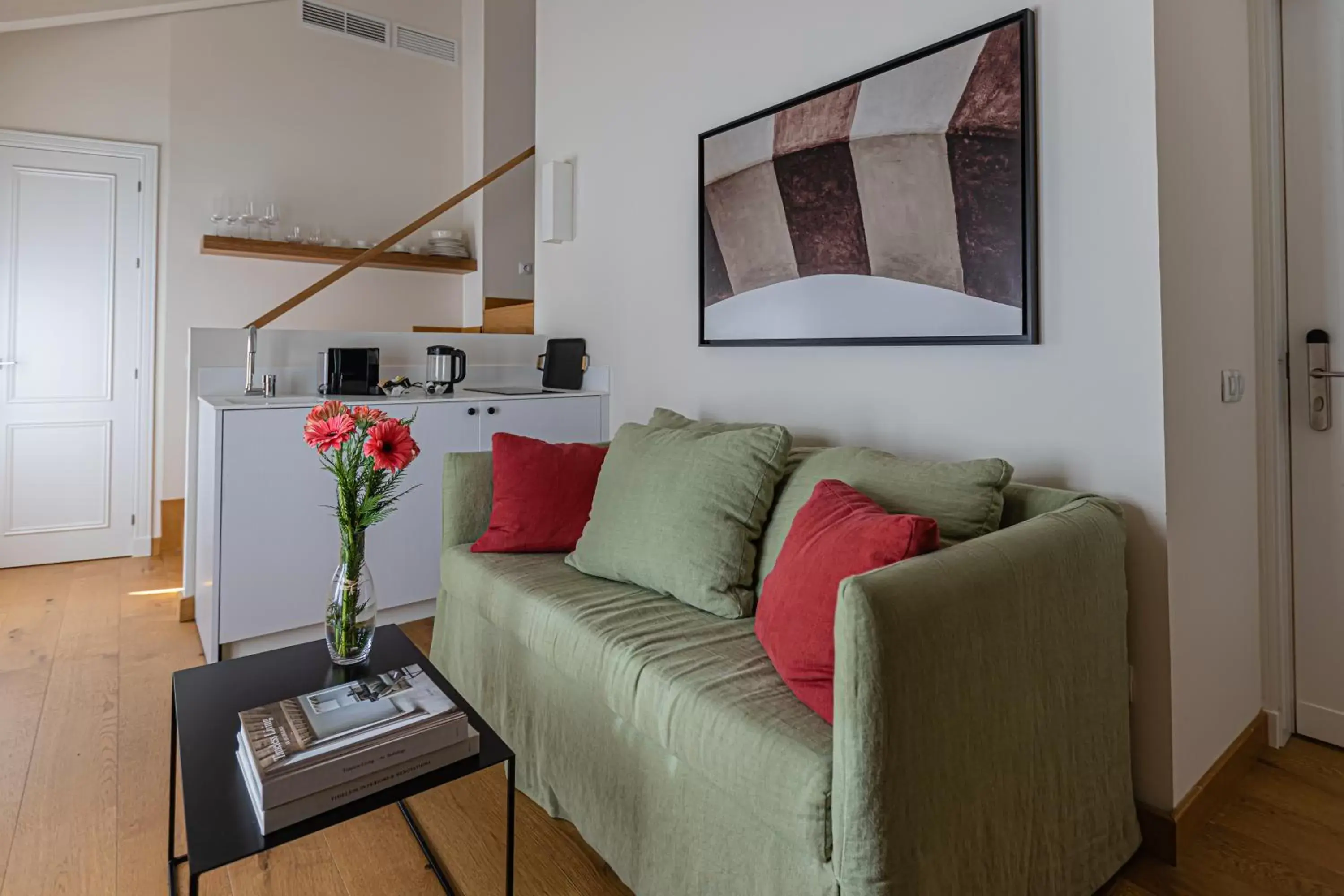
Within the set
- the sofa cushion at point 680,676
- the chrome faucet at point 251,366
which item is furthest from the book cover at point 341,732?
the chrome faucet at point 251,366

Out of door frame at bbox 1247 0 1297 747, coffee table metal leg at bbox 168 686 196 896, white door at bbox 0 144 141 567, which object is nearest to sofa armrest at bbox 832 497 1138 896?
door frame at bbox 1247 0 1297 747

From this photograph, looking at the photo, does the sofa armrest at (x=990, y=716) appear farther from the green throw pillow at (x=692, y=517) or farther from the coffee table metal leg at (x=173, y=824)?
the coffee table metal leg at (x=173, y=824)

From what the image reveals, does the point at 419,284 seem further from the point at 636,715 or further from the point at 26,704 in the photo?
the point at 636,715

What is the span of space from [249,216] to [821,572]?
4.36 metres

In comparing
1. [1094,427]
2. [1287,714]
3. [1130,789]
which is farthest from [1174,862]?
[1094,427]

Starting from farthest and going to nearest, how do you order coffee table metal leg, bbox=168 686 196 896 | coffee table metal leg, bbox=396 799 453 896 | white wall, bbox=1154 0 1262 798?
white wall, bbox=1154 0 1262 798 → coffee table metal leg, bbox=396 799 453 896 → coffee table metal leg, bbox=168 686 196 896

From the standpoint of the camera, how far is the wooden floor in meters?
1.56

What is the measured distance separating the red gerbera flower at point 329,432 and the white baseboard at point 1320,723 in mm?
2513

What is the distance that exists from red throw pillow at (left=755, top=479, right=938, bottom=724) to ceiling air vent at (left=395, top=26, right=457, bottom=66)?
4939mm

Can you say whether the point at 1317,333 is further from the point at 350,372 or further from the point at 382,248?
the point at 382,248

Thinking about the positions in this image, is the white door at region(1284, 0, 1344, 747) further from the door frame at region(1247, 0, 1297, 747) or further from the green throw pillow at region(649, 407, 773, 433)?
→ the green throw pillow at region(649, 407, 773, 433)

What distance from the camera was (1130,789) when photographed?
1.62 metres

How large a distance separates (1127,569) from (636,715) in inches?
43.5

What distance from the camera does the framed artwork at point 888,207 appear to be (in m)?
1.85
